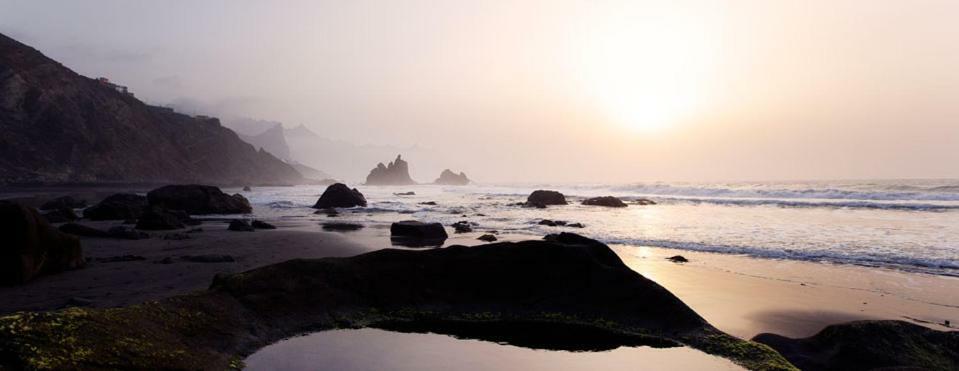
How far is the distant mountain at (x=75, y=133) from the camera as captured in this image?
268 ft

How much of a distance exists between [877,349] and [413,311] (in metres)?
8.29

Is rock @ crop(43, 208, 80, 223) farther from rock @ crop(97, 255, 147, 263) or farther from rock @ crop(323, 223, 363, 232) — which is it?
rock @ crop(97, 255, 147, 263)

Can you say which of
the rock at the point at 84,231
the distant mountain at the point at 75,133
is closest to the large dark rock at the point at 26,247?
the rock at the point at 84,231

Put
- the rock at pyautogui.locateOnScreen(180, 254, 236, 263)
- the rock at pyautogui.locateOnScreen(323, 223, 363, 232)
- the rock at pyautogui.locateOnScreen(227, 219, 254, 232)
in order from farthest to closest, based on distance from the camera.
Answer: the rock at pyautogui.locateOnScreen(323, 223, 363, 232)
the rock at pyautogui.locateOnScreen(227, 219, 254, 232)
the rock at pyautogui.locateOnScreen(180, 254, 236, 263)

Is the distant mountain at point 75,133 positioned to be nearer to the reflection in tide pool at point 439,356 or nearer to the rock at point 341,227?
the rock at point 341,227

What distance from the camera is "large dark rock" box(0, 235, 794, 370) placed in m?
6.70

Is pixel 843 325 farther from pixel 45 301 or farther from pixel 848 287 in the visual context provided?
pixel 45 301

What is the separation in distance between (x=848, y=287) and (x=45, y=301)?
21179 mm

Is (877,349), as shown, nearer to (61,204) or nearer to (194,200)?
(194,200)

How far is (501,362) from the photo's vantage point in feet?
26.9

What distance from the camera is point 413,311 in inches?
427

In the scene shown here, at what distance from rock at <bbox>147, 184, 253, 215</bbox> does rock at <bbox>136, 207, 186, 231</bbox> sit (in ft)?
48.2

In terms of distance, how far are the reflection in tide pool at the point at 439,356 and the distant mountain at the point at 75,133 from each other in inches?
3604

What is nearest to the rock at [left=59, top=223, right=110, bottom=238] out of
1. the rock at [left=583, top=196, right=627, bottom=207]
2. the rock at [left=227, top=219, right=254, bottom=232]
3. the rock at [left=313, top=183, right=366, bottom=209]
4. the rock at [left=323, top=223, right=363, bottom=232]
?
the rock at [left=227, top=219, right=254, bottom=232]
